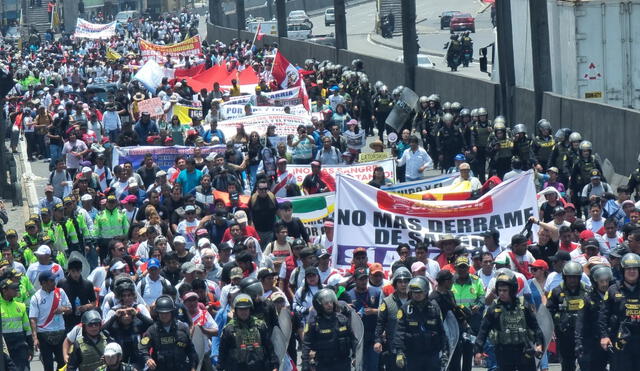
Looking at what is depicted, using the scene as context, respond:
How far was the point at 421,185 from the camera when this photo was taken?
1986cm

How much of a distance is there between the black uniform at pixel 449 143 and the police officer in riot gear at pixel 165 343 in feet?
44.8

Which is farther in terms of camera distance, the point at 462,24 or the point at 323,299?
the point at 462,24

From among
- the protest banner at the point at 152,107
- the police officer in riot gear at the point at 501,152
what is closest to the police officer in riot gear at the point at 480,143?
the police officer in riot gear at the point at 501,152

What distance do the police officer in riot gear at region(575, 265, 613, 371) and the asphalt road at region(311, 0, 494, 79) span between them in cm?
3720

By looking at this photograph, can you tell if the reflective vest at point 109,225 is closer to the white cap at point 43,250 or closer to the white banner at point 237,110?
the white cap at point 43,250

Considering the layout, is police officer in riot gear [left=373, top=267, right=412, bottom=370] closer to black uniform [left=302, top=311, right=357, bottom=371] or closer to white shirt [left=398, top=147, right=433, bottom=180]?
black uniform [left=302, top=311, right=357, bottom=371]

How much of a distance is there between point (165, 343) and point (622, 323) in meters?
3.78

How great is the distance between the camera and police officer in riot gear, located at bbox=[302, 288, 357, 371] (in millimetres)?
13375

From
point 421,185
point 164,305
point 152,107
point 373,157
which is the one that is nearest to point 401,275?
point 164,305

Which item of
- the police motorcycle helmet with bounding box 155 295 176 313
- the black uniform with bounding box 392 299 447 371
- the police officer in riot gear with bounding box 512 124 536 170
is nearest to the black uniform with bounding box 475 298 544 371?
the black uniform with bounding box 392 299 447 371

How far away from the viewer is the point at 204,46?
5675 centimetres

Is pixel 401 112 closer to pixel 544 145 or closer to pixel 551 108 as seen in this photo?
pixel 551 108

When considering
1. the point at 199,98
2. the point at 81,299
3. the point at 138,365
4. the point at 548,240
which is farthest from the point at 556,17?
the point at 138,365

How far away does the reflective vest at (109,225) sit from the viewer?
65.5 ft
